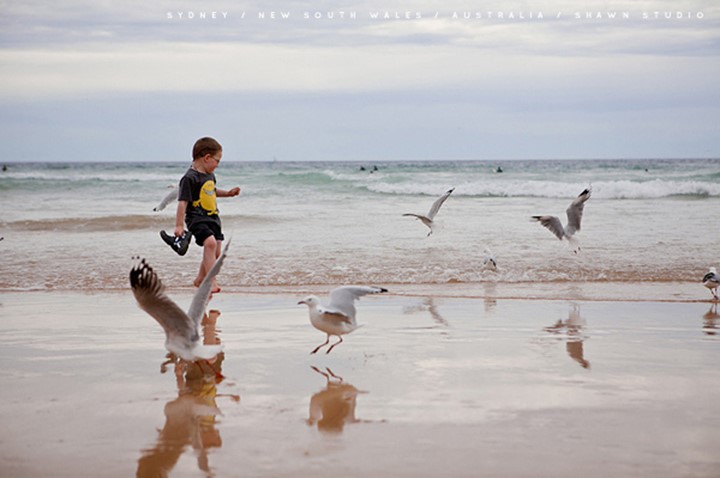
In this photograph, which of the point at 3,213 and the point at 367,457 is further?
the point at 3,213

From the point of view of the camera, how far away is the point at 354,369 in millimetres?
4652

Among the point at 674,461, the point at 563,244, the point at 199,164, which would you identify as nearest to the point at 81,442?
the point at 674,461

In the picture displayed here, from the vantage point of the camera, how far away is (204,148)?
629 cm

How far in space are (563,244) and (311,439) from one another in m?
8.65

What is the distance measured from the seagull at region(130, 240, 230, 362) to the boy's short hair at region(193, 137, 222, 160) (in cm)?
206

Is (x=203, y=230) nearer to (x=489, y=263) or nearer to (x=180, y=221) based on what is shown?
(x=180, y=221)

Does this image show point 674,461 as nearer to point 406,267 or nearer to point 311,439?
point 311,439

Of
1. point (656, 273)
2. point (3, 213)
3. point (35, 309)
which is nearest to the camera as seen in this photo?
point (35, 309)

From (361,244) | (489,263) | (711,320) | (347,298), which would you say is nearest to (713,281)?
(711,320)

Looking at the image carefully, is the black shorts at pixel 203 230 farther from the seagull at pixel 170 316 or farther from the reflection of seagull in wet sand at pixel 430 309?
the seagull at pixel 170 316

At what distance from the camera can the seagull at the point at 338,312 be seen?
4.79 m

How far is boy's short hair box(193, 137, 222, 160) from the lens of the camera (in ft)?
20.7

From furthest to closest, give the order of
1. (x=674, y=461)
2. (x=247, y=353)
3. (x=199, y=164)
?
(x=199, y=164) → (x=247, y=353) → (x=674, y=461)

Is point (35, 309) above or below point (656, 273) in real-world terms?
below
